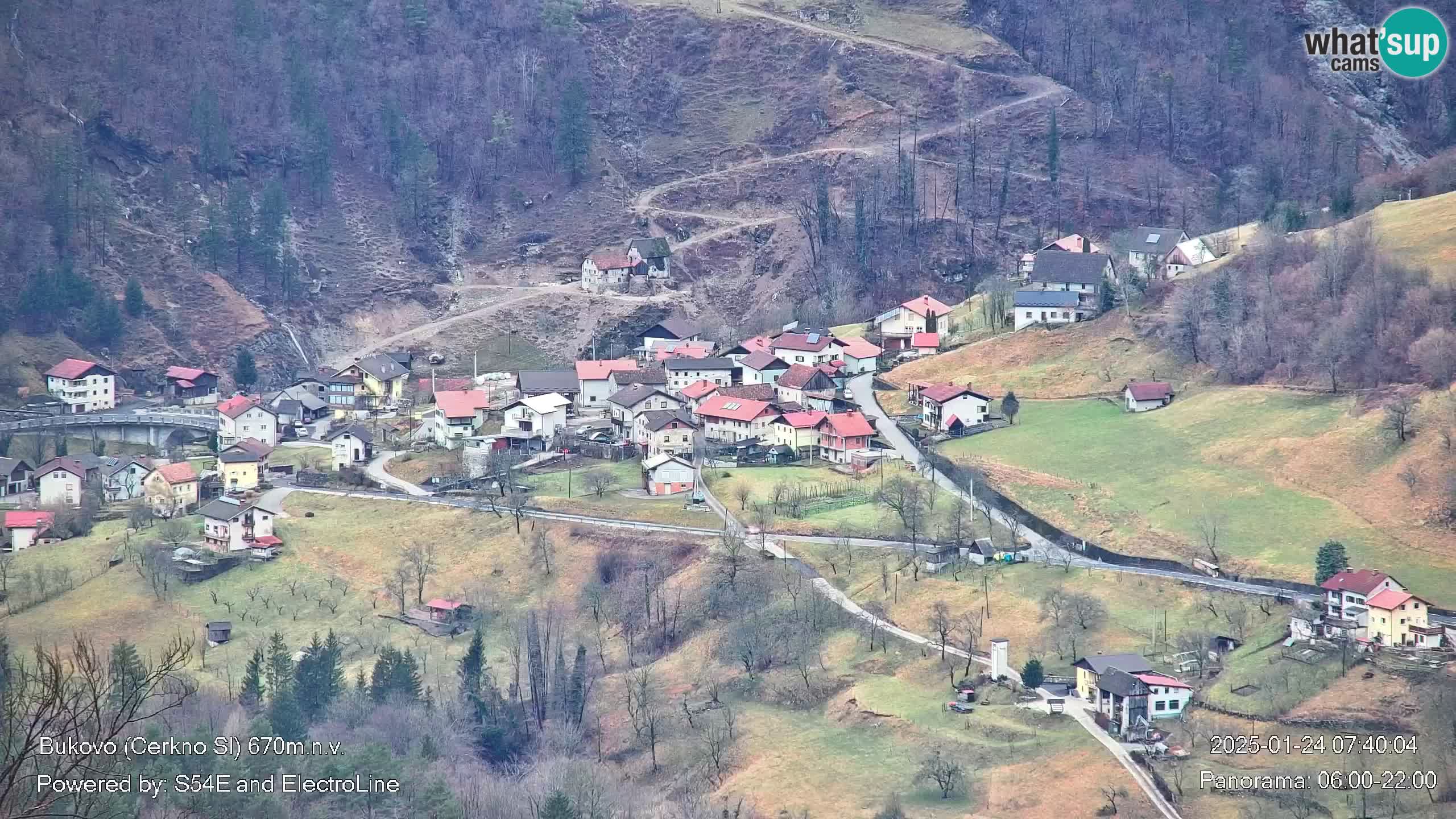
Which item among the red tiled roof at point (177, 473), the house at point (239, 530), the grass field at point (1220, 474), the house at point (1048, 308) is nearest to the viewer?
the grass field at point (1220, 474)

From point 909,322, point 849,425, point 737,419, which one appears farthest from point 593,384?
point 849,425

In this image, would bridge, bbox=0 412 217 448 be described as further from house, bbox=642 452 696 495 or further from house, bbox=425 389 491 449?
house, bbox=642 452 696 495

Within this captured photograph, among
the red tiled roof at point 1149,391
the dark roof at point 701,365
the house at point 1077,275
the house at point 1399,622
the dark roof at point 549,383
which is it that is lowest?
the dark roof at point 549,383

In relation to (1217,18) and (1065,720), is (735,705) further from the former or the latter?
(1217,18)

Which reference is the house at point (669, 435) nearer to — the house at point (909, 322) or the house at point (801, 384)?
the house at point (801, 384)

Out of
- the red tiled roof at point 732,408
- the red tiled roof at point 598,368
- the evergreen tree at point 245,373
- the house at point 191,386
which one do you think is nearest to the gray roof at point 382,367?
the evergreen tree at point 245,373

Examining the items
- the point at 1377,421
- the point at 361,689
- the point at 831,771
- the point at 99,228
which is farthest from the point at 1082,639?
the point at 99,228

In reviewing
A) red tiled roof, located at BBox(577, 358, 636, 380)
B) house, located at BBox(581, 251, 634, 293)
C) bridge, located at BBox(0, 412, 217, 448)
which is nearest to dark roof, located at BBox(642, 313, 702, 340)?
red tiled roof, located at BBox(577, 358, 636, 380)

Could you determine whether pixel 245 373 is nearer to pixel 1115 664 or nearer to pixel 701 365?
pixel 701 365
